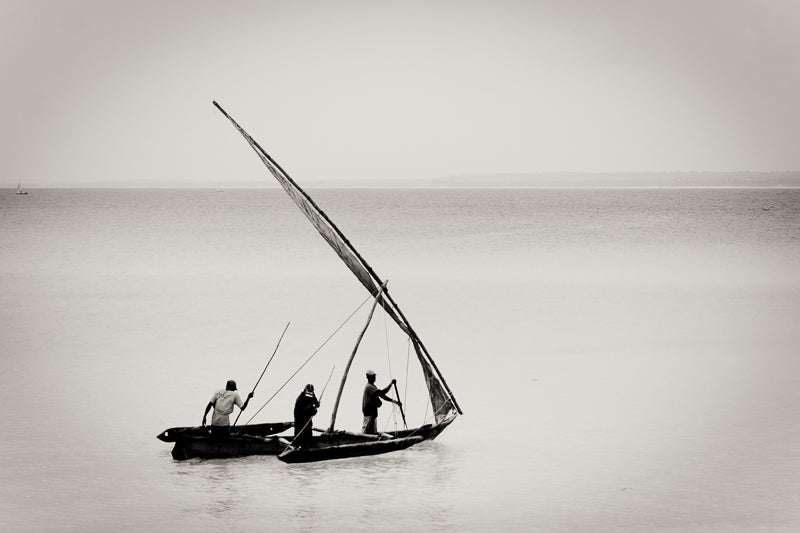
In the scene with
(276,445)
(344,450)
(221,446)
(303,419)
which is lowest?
(344,450)

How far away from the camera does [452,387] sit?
1920cm

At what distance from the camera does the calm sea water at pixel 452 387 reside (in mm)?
12203

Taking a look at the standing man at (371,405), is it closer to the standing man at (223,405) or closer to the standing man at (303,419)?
the standing man at (303,419)

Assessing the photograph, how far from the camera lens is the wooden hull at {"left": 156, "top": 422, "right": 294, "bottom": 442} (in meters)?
14.1

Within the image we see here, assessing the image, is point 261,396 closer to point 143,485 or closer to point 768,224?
point 143,485

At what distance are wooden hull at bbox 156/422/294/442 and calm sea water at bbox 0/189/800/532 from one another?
14.4 inches

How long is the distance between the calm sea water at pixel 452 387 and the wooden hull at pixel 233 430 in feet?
1.20

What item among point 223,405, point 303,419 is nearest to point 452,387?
point 303,419

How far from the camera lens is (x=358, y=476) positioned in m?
13.5

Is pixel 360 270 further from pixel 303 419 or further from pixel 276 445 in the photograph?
pixel 276 445

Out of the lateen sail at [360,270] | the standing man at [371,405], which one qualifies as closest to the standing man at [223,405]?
the standing man at [371,405]

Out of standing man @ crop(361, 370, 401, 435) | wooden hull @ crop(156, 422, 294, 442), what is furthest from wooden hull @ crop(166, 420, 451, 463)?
standing man @ crop(361, 370, 401, 435)

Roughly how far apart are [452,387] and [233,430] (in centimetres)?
575

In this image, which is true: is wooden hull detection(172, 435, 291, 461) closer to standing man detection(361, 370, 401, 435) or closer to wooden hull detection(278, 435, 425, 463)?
wooden hull detection(278, 435, 425, 463)
